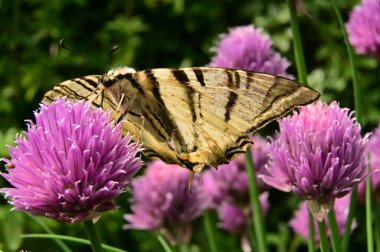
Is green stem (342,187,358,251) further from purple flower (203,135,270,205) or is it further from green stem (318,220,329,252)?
purple flower (203,135,270,205)

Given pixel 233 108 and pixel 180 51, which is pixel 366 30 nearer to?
A: pixel 233 108

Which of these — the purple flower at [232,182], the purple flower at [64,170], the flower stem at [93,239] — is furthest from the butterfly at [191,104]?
the purple flower at [232,182]

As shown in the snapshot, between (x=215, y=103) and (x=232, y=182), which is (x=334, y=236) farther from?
→ (x=232, y=182)

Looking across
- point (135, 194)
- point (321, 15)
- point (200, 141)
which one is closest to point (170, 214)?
point (135, 194)

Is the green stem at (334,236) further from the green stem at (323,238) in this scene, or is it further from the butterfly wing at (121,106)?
the butterfly wing at (121,106)

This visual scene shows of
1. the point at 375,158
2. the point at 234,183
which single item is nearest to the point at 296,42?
the point at 375,158

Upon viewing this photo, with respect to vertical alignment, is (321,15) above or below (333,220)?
above
